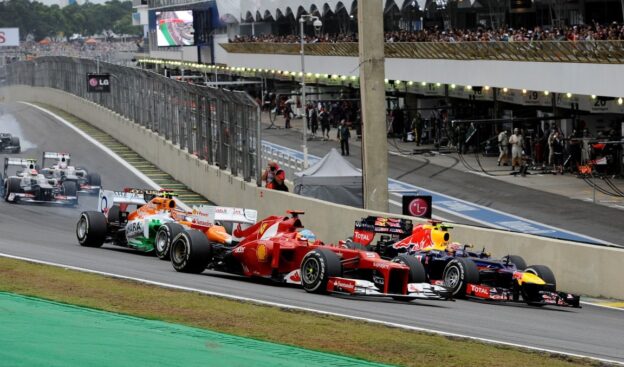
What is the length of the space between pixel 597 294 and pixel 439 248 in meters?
2.85

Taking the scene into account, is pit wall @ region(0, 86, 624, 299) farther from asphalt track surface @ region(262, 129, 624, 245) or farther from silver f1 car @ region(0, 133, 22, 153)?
asphalt track surface @ region(262, 129, 624, 245)

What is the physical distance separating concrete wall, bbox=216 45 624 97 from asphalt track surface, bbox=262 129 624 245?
3.59m

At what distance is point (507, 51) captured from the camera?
44031mm

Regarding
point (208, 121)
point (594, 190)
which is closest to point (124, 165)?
point (208, 121)

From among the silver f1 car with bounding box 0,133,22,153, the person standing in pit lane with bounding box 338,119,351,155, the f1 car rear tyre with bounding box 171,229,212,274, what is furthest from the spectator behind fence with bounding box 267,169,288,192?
the person standing in pit lane with bounding box 338,119,351,155

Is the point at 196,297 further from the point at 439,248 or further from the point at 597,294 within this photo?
the point at 597,294

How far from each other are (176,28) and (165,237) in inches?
3677

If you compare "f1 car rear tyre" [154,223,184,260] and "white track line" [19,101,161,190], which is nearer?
"f1 car rear tyre" [154,223,184,260]

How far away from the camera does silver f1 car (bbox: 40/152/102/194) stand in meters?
34.1

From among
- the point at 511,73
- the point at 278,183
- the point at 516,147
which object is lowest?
the point at 516,147

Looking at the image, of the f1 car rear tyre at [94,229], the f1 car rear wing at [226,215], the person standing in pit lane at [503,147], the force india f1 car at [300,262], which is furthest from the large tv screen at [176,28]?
the force india f1 car at [300,262]

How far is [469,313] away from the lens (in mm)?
16672

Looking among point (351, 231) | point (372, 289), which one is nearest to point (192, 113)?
point (351, 231)

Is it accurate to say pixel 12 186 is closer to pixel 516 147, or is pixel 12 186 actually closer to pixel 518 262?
pixel 518 262
